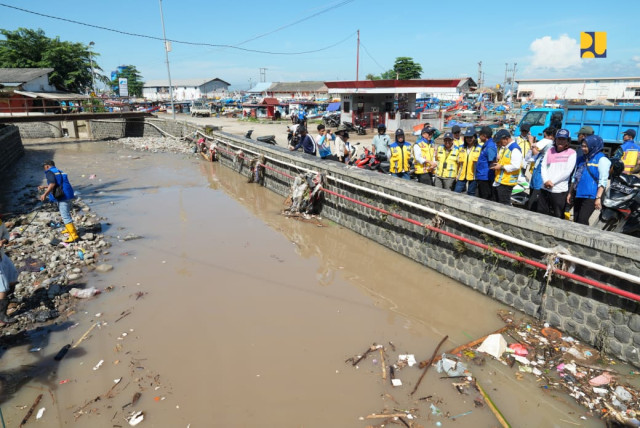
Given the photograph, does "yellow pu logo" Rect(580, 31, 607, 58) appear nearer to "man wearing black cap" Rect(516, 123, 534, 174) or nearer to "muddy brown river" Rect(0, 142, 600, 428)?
"man wearing black cap" Rect(516, 123, 534, 174)

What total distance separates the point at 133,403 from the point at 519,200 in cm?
665

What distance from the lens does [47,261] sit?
6531 mm

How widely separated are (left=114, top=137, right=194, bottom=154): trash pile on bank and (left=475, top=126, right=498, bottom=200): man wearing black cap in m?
16.7

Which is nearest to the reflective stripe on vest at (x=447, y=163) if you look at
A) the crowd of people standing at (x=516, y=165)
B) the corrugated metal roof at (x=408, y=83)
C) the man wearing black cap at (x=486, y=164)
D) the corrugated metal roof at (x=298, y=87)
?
the crowd of people standing at (x=516, y=165)

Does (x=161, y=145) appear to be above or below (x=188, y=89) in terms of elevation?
below

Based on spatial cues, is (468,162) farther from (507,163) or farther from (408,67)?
(408,67)

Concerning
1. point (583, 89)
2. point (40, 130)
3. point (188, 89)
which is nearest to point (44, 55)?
point (40, 130)

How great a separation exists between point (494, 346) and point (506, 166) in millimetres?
2768

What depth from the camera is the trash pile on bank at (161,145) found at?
20605 millimetres

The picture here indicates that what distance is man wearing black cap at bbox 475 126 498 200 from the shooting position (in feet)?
19.4

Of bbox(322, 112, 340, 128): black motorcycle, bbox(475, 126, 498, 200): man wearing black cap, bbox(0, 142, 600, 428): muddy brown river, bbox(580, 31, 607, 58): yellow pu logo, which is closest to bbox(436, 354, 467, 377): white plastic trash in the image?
bbox(0, 142, 600, 428): muddy brown river

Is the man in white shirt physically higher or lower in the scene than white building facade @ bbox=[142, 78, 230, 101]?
lower

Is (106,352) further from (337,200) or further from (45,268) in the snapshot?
(337,200)

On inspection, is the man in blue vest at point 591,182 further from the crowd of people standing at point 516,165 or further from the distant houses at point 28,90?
the distant houses at point 28,90
